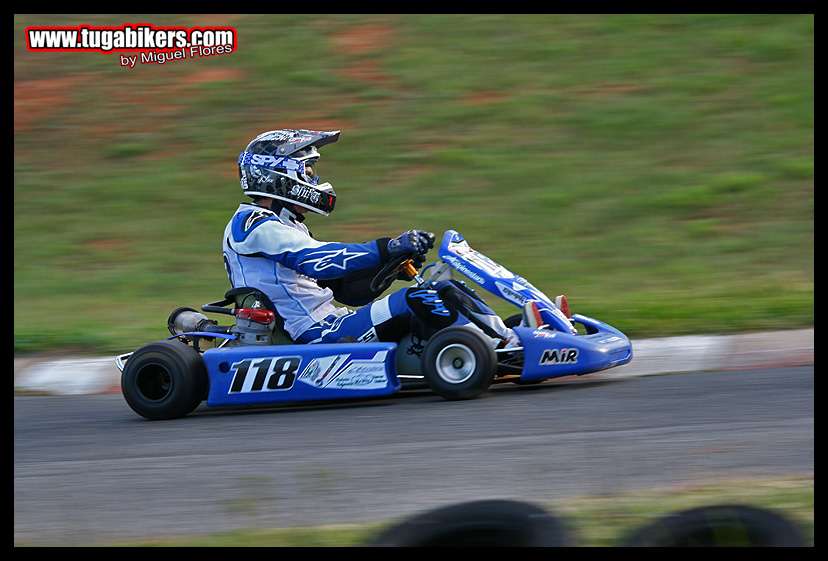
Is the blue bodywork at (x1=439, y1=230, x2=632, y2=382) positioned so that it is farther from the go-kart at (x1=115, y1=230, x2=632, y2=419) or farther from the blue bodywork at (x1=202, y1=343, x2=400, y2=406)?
the blue bodywork at (x1=202, y1=343, x2=400, y2=406)

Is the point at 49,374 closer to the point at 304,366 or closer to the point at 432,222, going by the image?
the point at 304,366

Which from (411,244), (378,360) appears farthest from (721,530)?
(411,244)

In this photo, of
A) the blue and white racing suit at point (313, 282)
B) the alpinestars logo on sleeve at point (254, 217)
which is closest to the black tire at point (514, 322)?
the blue and white racing suit at point (313, 282)

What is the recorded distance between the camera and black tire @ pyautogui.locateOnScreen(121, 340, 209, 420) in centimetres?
687

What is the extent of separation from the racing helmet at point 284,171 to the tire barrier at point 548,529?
3.73 metres

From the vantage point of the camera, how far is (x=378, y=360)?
673cm

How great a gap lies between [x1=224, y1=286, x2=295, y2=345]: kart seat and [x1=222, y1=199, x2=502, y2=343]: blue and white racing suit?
28 millimetres

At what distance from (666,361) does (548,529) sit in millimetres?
4194

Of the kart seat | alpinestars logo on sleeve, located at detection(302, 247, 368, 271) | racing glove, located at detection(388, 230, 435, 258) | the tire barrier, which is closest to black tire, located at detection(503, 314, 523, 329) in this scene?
racing glove, located at detection(388, 230, 435, 258)

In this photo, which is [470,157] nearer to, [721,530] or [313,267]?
[313,267]

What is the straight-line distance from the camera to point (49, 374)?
8625 millimetres
